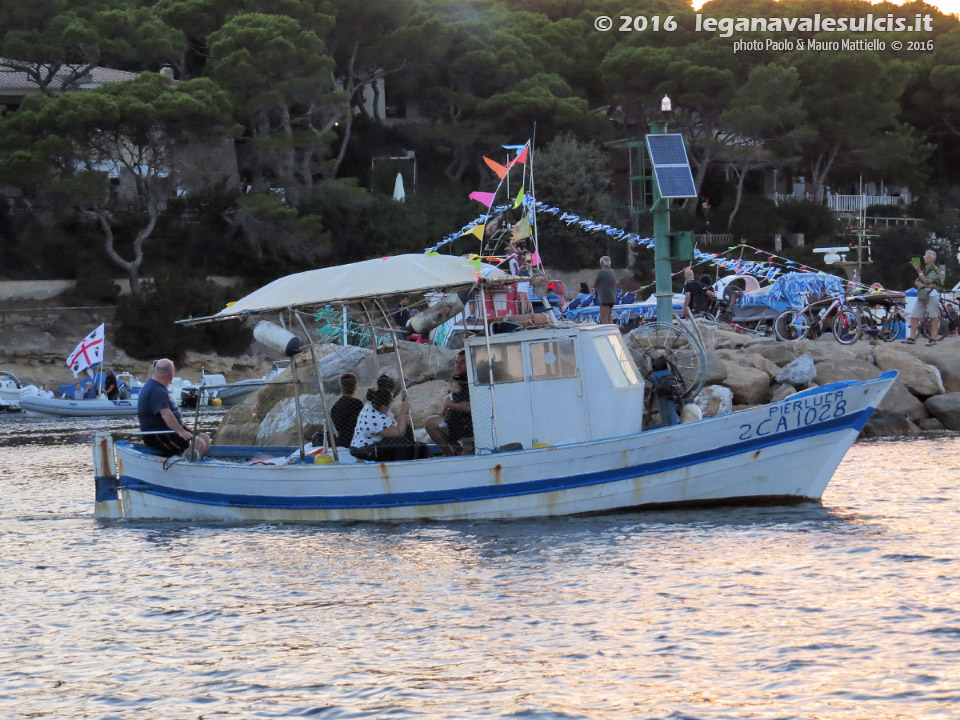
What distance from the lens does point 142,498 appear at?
16406mm

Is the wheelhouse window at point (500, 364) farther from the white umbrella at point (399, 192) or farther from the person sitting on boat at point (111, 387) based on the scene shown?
the white umbrella at point (399, 192)

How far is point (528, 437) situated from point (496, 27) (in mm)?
46260

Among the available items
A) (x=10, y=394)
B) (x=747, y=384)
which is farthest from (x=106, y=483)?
(x=10, y=394)

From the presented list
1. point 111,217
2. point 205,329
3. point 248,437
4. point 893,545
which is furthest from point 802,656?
point 111,217

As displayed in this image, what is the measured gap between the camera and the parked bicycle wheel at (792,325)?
2789 centimetres

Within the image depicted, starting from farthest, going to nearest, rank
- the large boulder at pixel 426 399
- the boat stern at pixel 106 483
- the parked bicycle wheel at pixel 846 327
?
1. the parked bicycle wheel at pixel 846 327
2. the large boulder at pixel 426 399
3. the boat stern at pixel 106 483

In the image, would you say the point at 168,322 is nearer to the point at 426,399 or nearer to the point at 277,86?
the point at 277,86

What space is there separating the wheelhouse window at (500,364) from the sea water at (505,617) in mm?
1699

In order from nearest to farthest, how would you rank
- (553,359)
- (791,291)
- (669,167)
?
(553,359) < (669,167) < (791,291)

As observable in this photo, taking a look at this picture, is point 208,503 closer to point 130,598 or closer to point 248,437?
point 130,598

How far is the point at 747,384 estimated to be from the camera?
73.5 ft

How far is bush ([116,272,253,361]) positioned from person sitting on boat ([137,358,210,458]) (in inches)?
1093

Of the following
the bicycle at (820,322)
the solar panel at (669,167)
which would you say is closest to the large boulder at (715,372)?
the solar panel at (669,167)

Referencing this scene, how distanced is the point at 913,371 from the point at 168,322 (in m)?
27.3
